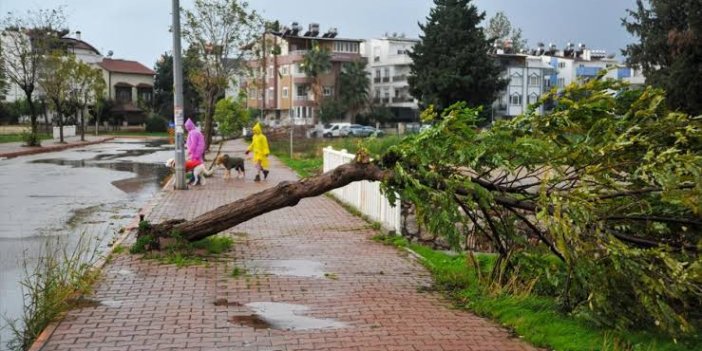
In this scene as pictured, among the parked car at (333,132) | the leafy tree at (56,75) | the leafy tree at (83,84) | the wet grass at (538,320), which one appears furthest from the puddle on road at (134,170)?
the parked car at (333,132)

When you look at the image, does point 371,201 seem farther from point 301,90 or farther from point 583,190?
point 301,90

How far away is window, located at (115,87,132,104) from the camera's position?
90.0 meters

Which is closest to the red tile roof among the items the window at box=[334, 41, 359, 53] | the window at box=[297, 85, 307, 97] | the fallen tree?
the window at box=[297, 85, 307, 97]

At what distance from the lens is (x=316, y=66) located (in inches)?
3543

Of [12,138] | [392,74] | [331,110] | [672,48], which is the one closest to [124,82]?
[331,110]

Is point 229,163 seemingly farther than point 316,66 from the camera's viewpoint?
No

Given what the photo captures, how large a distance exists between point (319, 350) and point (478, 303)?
2.13 metres

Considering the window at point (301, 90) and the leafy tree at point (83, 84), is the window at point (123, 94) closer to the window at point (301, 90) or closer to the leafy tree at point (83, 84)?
the window at point (301, 90)

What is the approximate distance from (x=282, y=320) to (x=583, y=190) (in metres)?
2.80

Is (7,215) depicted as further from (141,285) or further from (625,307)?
(625,307)

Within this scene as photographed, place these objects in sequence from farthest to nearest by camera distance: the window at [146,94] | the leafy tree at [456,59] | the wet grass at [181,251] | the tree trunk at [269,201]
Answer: the window at [146,94] < the leafy tree at [456,59] < the wet grass at [181,251] < the tree trunk at [269,201]

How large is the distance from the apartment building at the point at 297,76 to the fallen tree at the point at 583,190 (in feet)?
273

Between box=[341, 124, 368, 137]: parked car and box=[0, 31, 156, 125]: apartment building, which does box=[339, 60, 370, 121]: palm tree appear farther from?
box=[0, 31, 156, 125]: apartment building

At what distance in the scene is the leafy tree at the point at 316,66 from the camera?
89875mm
